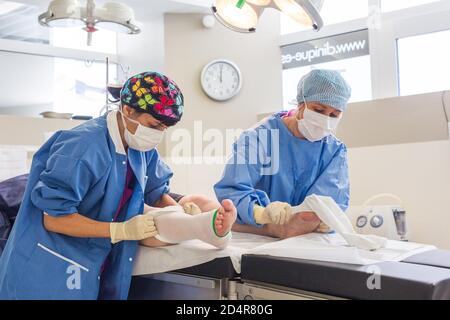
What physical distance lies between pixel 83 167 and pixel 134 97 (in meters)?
0.25

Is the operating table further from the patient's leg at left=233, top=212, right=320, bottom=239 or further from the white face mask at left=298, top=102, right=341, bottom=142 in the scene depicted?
the white face mask at left=298, top=102, right=341, bottom=142

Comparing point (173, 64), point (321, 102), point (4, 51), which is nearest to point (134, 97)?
point (321, 102)

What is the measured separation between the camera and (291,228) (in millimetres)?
1643

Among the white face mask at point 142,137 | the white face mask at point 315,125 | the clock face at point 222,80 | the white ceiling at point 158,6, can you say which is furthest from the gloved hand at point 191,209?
the white ceiling at point 158,6

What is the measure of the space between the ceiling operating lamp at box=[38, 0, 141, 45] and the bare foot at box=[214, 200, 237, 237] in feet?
5.72

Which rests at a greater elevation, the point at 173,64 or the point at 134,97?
the point at 173,64

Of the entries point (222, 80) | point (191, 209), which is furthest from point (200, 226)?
point (222, 80)

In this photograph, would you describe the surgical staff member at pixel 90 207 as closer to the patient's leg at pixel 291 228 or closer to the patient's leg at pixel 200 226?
the patient's leg at pixel 200 226

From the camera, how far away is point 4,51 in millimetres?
3676

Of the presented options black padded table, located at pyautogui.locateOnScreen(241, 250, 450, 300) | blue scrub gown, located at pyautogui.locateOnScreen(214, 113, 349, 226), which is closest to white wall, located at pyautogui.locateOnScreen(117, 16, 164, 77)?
blue scrub gown, located at pyautogui.locateOnScreen(214, 113, 349, 226)

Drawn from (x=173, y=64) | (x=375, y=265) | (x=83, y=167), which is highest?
(x=173, y=64)

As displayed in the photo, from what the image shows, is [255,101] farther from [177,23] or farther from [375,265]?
[375,265]

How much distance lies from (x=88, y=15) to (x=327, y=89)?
4.93 ft
